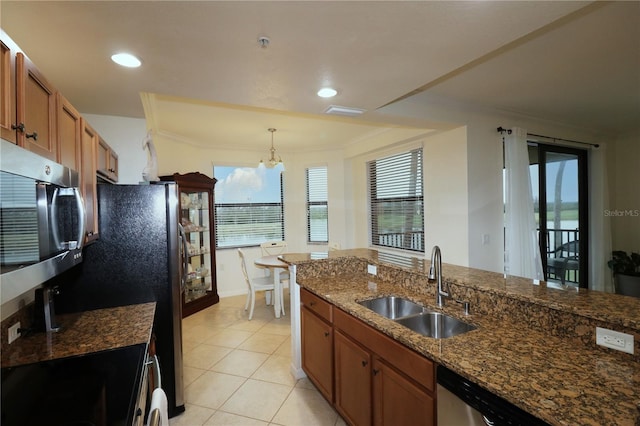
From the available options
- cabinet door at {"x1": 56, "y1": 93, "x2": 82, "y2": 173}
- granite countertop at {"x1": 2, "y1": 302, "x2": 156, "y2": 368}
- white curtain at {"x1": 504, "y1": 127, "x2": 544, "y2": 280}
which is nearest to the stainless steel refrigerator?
granite countertop at {"x1": 2, "y1": 302, "x2": 156, "y2": 368}

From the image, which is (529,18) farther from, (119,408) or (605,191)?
(605,191)

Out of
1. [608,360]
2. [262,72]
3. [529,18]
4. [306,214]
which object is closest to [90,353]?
[262,72]

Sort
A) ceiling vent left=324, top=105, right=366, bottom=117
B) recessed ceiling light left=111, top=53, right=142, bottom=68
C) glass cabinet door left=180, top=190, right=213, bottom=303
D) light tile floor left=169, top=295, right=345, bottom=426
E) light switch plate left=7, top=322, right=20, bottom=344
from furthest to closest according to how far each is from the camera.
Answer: glass cabinet door left=180, top=190, right=213, bottom=303
ceiling vent left=324, top=105, right=366, bottom=117
light tile floor left=169, top=295, right=345, bottom=426
recessed ceiling light left=111, top=53, right=142, bottom=68
light switch plate left=7, top=322, right=20, bottom=344

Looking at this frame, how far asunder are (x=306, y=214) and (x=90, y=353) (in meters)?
4.68

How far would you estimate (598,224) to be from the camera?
4.55 m

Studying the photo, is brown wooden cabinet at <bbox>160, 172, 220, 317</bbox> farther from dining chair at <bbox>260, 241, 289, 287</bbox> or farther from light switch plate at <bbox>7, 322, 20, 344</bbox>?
light switch plate at <bbox>7, 322, 20, 344</bbox>

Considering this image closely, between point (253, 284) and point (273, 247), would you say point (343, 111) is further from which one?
point (273, 247)

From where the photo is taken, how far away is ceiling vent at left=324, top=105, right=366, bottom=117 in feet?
9.09

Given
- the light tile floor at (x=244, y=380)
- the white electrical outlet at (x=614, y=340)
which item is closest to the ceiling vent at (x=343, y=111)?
the white electrical outlet at (x=614, y=340)

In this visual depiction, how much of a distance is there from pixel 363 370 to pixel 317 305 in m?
0.67

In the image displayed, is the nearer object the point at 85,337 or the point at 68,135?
the point at 68,135

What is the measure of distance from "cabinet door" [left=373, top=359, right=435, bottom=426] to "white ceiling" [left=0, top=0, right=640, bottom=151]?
178 cm

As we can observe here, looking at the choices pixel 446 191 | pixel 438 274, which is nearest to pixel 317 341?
pixel 438 274

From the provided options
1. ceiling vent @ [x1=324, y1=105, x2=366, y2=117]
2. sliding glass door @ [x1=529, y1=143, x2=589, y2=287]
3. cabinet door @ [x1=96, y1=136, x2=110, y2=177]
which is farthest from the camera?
sliding glass door @ [x1=529, y1=143, x2=589, y2=287]
